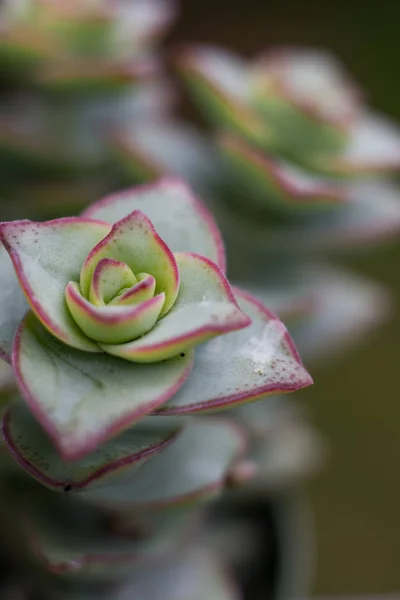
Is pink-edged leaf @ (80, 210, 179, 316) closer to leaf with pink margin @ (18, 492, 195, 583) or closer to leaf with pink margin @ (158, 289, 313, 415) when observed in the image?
leaf with pink margin @ (158, 289, 313, 415)

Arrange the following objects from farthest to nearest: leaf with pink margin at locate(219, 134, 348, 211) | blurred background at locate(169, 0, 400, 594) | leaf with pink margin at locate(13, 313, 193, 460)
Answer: blurred background at locate(169, 0, 400, 594)
leaf with pink margin at locate(219, 134, 348, 211)
leaf with pink margin at locate(13, 313, 193, 460)

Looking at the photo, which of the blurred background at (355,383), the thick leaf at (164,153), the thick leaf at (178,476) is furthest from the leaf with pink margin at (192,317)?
the blurred background at (355,383)

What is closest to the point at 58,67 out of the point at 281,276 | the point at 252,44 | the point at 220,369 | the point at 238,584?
the point at 281,276

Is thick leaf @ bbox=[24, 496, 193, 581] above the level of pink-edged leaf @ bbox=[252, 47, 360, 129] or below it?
below

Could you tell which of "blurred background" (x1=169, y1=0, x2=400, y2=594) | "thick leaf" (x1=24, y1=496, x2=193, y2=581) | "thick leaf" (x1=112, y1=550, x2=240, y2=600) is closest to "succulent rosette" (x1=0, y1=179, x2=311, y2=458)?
"thick leaf" (x1=24, y1=496, x2=193, y2=581)

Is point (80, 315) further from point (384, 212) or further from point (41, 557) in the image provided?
point (384, 212)

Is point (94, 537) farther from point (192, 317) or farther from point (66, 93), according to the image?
point (66, 93)
